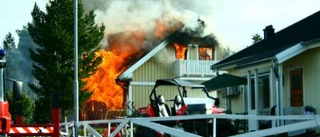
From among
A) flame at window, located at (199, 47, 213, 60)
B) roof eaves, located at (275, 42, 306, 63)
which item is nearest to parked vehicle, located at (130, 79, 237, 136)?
roof eaves, located at (275, 42, 306, 63)

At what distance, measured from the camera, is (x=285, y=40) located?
25.2 m

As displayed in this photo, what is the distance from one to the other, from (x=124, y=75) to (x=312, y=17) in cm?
1655

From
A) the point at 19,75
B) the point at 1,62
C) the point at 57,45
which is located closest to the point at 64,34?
the point at 57,45

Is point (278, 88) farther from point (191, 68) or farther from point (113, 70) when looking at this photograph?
point (113, 70)

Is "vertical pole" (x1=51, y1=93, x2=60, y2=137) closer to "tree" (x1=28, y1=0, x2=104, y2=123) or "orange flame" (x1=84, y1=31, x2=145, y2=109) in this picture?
"tree" (x1=28, y1=0, x2=104, y2=123)

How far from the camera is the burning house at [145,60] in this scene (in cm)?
4062

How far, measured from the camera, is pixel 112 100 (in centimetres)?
4691

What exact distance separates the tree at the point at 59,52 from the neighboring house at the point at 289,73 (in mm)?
12263

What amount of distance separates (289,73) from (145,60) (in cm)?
1922

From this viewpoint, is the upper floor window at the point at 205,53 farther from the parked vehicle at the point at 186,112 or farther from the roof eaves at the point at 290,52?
the parked vehicle at the point at 186,112

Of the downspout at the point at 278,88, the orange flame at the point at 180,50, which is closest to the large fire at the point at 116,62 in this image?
the orange flame at the point at 180,50

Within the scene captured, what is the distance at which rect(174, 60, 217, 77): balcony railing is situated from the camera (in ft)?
132

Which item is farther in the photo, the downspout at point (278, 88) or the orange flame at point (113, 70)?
the orange flame at point (113, 70)

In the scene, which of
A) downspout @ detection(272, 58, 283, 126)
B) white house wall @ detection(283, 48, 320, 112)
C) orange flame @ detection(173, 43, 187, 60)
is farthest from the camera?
orange flame @ detection(173, 43, 187, 60)
